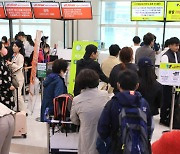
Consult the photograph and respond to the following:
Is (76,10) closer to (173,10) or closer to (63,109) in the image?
(173,10)

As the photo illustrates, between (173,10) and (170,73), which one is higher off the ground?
(173,10)

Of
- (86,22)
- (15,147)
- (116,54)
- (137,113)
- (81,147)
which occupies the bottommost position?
(15,147)

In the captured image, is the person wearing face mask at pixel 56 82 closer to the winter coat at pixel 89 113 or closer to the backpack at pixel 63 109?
the backpack at pixel 63 109

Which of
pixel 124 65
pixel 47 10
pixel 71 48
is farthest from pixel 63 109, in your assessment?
pixel 47 10

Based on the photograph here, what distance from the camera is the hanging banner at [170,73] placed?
3.83 m

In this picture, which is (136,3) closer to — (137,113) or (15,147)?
(15,147)

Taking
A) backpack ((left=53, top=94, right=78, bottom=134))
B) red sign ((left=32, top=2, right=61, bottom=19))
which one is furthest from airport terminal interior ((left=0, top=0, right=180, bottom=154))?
backpack ((left=53, top=94, right=78, bottom=134))

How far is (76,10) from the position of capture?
7191 millimetres

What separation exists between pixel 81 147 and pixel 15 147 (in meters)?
1.71

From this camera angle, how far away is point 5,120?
253cm

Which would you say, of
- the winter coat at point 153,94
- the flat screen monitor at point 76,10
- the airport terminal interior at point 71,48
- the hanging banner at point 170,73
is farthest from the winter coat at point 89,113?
the flat screen monitor at point 76,10

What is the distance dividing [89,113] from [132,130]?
1.63 ft

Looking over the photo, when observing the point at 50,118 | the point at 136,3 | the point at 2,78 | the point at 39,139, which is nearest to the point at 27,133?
the point at 39,139

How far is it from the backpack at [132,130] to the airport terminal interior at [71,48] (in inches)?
9.5
